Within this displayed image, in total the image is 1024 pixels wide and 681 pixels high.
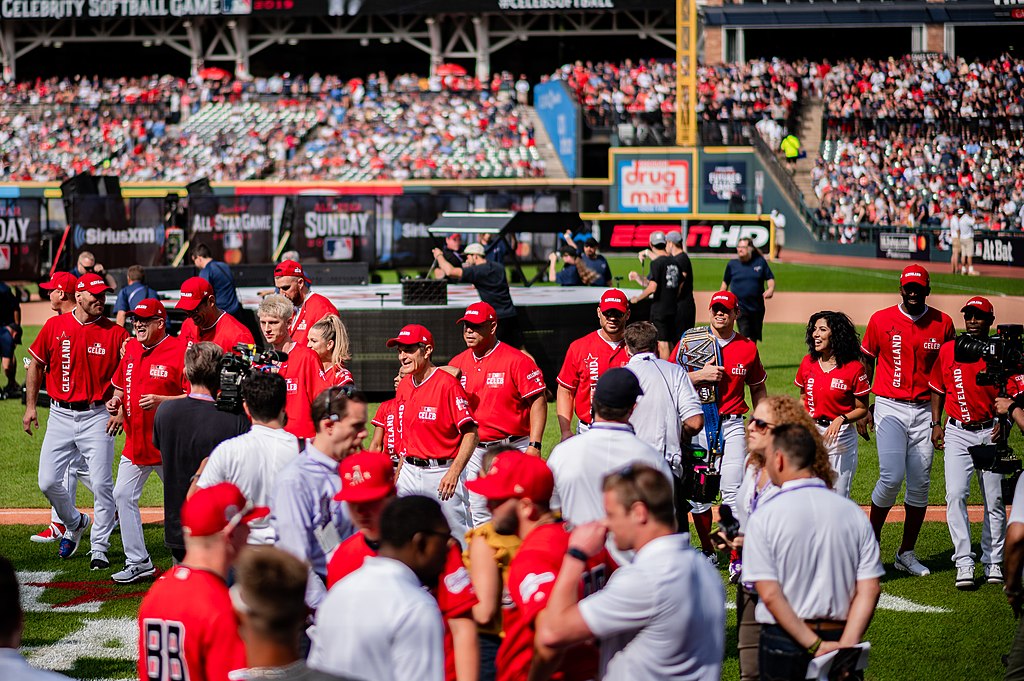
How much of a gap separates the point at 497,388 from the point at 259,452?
284 cm

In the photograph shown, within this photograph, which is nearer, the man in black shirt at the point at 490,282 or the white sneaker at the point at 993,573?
the white sneaker at the point at 993,573

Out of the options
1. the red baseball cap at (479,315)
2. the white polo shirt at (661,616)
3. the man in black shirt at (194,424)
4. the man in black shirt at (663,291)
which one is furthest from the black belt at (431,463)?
the man in black shirt at (663,291)

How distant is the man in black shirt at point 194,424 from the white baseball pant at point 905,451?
4.92 meters

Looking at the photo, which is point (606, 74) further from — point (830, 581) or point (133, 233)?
point (830, 581)

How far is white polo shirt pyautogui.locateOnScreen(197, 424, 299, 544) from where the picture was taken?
20.1 ft

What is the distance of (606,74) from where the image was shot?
2016 inches

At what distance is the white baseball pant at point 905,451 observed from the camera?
29.9 feet

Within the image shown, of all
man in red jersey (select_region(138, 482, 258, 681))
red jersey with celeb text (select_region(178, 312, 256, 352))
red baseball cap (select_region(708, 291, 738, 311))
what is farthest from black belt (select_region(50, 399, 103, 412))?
man in red jersey (select_region(138, 482, 258, 681))

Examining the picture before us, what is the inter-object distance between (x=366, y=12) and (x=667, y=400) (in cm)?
5098

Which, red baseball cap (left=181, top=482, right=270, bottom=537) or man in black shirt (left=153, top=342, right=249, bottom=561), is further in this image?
man in black shirt (left=153, top=342, right=249, bottom=561)

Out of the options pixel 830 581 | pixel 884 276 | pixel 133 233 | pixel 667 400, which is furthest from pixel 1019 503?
pixel 884 276

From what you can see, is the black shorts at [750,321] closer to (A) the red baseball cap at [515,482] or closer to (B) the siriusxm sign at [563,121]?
(A) the red baseball cap at [515,482]

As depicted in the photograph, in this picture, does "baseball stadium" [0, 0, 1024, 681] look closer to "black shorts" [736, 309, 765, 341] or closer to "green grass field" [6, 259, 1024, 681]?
"green grass field" [6, 259, 1024, 681]

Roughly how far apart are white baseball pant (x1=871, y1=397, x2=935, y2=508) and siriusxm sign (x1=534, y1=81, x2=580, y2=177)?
3852 cm
